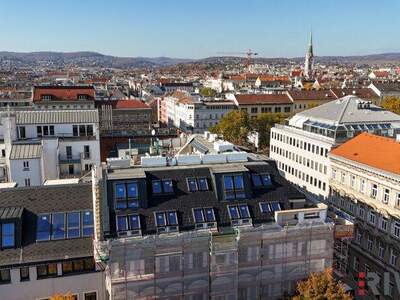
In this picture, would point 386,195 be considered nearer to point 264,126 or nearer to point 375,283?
point 375,283

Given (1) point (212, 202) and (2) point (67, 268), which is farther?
(1) point (212, 202)

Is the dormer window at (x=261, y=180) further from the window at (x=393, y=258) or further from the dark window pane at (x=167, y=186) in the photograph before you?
the window at (x=393, y=258)

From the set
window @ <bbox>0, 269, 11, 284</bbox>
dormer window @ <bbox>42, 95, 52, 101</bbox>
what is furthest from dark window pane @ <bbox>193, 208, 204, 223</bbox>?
dormer window @ <bbox>42, 95, 52, 101</bbox>

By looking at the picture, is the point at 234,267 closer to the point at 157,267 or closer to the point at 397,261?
the point at 157,267

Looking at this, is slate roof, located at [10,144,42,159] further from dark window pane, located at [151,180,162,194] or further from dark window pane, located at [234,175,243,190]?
dark window pane, located at [234,175,243,190]

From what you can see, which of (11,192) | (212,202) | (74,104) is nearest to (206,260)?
(212,202)

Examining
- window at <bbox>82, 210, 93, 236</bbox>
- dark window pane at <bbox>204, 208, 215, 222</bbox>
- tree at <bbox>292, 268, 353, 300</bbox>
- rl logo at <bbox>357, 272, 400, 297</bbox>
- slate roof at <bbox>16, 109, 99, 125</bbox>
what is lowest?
rl logo at <bbox>357, 272, 400, 297</bbox>
